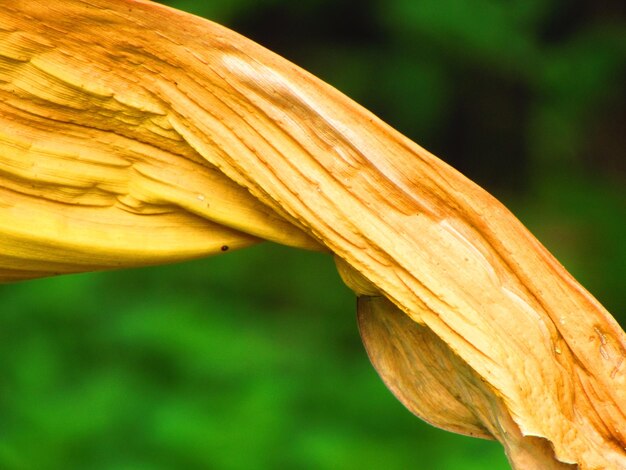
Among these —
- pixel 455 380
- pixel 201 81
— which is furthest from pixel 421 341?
pixel 201 81

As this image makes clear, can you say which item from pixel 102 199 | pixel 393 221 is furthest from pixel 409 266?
pixel 102 199

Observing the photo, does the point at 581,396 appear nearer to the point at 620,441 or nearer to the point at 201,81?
the point at 620,441

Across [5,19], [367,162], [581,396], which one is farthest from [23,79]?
[581,396]

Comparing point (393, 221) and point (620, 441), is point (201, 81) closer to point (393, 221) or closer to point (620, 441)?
point (393, 221)

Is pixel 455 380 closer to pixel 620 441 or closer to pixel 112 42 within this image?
pixel 620 441

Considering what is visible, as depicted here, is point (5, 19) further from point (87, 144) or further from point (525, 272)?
point (525, 272)

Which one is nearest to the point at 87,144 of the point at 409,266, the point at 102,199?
the point at 102,199
